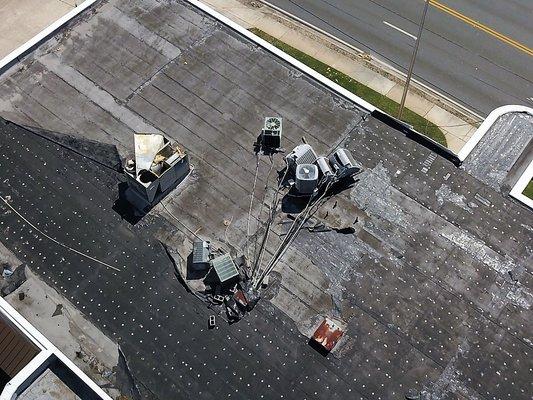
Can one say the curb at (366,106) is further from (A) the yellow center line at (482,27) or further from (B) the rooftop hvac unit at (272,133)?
(A) the yellow center line at (482,27)

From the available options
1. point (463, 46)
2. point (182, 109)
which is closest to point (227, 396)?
point (182, 109)

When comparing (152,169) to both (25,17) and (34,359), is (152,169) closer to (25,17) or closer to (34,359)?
(34,359)

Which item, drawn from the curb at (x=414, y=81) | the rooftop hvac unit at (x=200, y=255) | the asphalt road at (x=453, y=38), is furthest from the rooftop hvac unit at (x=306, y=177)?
the asphalt road at (x=453, y=38)

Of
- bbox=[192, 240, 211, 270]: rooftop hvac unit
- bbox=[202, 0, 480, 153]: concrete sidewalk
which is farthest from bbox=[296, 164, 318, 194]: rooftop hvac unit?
bbox=[202, 0, 480, 153]: concrete sidewalk

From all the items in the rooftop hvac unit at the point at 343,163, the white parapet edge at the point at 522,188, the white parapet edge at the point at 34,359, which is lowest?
the white parapet edge at the point at 34,359

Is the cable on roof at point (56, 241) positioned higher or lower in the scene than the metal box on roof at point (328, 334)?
lower

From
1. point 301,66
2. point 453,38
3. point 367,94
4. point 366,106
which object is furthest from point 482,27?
point 301,66
